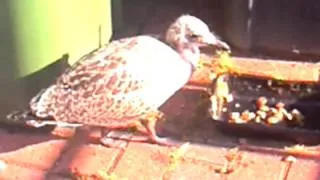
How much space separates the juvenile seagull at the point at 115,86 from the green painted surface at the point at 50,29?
0.11m

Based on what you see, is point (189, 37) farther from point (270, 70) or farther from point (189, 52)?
point (270, 70)

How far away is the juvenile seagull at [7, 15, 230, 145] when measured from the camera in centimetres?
335

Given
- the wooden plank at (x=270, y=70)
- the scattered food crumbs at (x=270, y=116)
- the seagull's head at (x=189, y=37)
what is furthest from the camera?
the wooden plank at (x=270, y=70)

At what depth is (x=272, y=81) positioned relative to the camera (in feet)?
12.5

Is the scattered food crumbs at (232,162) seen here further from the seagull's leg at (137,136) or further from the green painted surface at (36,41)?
the green painted surface at (36,41)

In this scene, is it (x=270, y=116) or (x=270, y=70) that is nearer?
(x=270, y=116)

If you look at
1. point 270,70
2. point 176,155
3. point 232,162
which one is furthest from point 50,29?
point 270,70

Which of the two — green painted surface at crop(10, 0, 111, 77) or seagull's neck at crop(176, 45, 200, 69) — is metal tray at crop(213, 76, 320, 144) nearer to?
seagull's neck at crop(176, 45, 200, 69)

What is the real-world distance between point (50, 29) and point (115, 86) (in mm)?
305

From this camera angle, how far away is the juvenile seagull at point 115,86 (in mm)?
3350

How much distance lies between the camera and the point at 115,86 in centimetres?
335

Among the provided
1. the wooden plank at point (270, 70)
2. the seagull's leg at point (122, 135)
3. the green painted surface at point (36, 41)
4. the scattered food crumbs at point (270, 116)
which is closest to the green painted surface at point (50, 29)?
the green painted surface at point (36, 41)

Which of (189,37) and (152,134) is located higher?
(189,37)

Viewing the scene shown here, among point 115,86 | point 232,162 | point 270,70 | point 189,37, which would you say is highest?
point 189,37
